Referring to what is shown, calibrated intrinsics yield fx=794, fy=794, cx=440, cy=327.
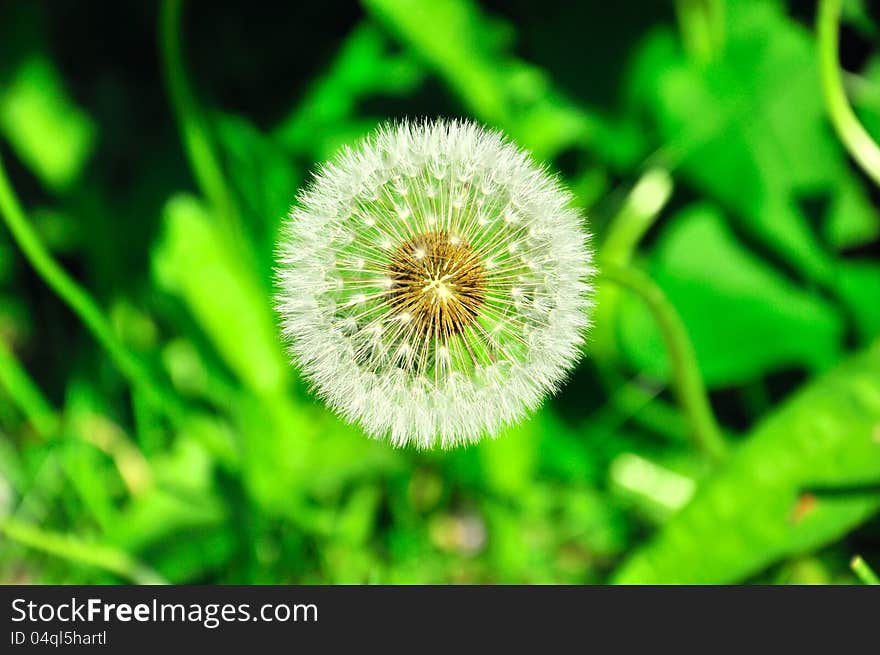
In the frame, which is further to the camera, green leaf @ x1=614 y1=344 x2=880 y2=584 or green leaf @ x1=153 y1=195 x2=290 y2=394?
green leaf @ x1=153 y1=195 x2=290 y2=394

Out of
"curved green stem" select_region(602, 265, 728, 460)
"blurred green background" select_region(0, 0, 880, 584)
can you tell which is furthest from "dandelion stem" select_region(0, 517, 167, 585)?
"curved green stem" select_region(602, 265, 728, 460)

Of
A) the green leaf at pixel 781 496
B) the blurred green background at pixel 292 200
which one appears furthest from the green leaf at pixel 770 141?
the green leaf at pixel 781 496

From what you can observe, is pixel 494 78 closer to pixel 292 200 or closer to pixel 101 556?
pixel 292 200

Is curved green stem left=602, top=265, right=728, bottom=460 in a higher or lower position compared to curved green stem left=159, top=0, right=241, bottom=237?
lower

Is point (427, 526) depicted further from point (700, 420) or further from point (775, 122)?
point (775, 122)

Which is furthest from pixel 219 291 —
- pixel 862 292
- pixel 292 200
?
pixel 862 292

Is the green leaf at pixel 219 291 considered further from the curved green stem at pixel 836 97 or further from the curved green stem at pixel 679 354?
the curved green stem at pixel 836 97

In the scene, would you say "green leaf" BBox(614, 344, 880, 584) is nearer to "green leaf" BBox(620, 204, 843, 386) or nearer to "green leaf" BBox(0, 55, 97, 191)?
"green leaf" BBox(620, 204, 843, 386)
